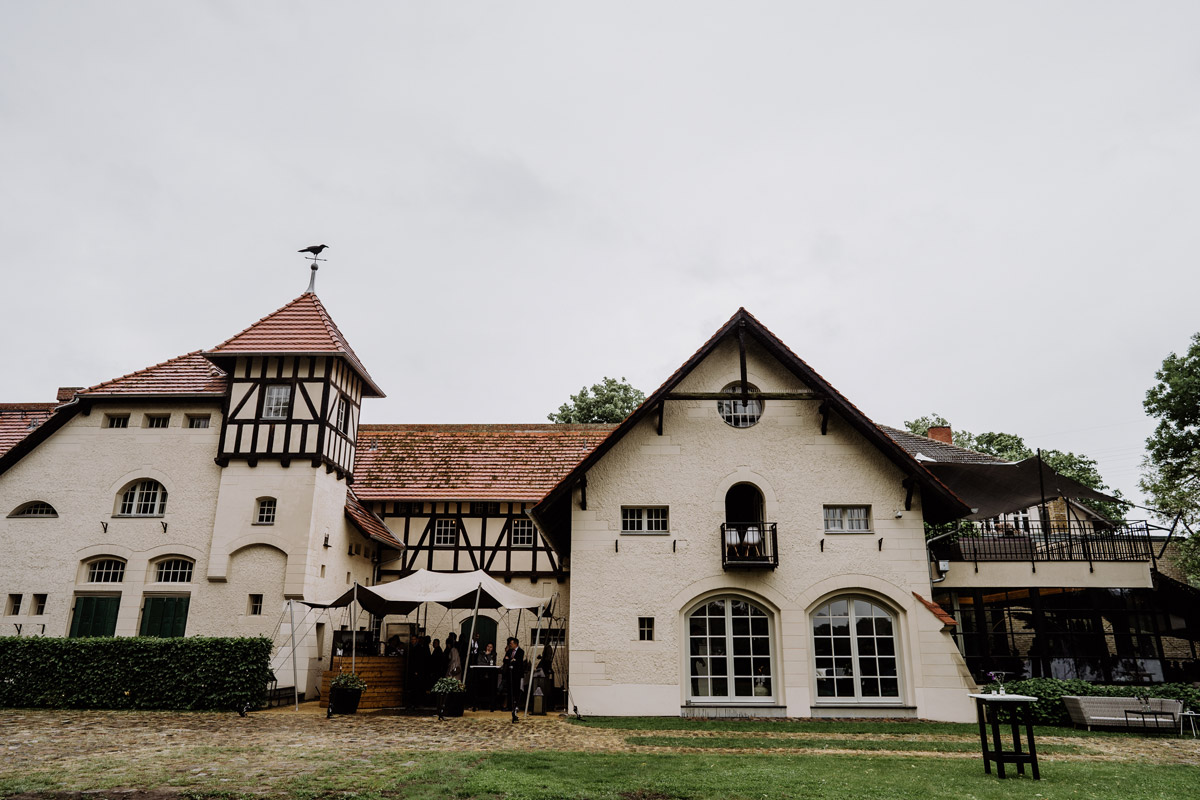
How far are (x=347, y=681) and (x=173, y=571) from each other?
6.60 meters

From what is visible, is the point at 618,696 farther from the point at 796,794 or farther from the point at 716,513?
the point at 796,794

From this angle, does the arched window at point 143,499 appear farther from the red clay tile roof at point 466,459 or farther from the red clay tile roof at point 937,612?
the red clay tile roof at point 937,612

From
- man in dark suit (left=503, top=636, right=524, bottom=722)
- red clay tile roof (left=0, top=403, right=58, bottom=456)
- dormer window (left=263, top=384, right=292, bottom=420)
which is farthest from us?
red clay tile roof (left=0, top=403, right=58, bottom=456)

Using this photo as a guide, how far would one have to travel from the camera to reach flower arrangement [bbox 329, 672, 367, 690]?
14391 mm

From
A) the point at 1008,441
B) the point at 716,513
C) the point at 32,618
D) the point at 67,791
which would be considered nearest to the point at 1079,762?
the point at 716,513

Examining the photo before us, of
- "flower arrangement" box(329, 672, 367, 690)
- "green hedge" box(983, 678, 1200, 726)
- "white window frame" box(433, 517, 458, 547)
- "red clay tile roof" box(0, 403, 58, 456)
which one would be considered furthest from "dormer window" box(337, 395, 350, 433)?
"green hedge" box(983, 678, 1200, 726)

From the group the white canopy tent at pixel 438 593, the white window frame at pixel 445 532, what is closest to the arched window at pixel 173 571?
the white canopy tent at pixel 438 593

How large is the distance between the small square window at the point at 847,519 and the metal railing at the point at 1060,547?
333 cm

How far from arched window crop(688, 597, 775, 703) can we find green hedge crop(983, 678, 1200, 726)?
4127 mm

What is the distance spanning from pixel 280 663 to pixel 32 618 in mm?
6003

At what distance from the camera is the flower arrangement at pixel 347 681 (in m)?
14.4

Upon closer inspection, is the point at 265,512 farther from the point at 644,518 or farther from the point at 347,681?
the point at 644,518

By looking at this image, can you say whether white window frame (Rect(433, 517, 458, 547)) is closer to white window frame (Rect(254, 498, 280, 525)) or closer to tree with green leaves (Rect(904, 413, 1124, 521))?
white window frame (Rect(254, 498, 280, 525))

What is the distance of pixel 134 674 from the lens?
14.7 meters
